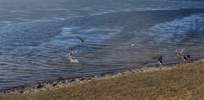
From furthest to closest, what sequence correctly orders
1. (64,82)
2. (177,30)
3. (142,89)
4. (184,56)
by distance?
(177,30) < (184,56) < (64,82) < (142,89)

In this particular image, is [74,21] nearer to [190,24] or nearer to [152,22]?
[152,22]

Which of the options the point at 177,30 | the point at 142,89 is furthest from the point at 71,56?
the point at 177,30

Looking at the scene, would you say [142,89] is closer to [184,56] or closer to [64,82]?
[64,82]

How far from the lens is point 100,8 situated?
90.8 meters

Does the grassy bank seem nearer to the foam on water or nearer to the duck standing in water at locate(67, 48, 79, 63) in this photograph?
the duck standing in water at locate(67, 48, 79, 63)

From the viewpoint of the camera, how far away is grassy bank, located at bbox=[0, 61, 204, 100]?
85.7 ft

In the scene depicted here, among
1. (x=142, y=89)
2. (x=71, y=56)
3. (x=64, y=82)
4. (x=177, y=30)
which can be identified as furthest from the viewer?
(x=177, y=30)

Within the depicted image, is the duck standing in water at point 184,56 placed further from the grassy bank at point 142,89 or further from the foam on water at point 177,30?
the foam on water at point 177,30

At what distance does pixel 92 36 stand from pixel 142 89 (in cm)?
3160

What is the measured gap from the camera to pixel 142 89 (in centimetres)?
2800

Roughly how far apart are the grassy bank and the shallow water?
25.2 ft

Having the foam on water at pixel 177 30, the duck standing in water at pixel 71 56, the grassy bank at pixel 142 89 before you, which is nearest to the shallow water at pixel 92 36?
the foam on water at pixel 177 30

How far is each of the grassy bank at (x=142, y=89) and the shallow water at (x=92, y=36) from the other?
769 centimetres

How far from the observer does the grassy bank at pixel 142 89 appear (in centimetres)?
2613
